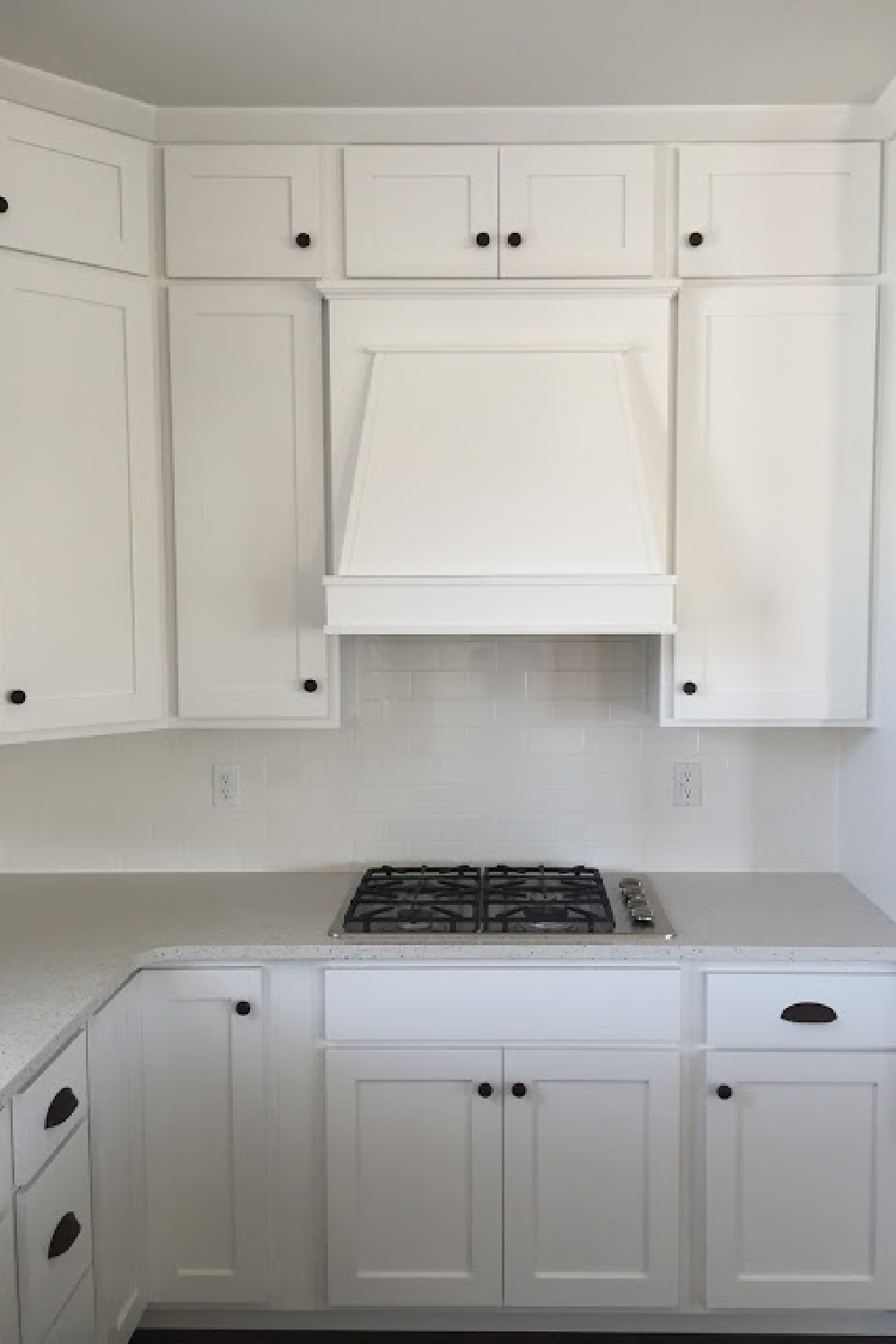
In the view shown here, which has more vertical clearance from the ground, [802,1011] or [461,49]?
[461,49]

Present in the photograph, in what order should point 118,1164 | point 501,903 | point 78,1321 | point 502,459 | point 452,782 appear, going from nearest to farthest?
1. point 78,1321
2. point 118,1164
3. point 502,459
4. point 501,903
5. point 452,782

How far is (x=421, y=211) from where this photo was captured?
242 cm

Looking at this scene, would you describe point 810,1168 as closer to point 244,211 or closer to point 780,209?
point 780,209

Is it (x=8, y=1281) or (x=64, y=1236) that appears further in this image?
(x=64, y=1236)

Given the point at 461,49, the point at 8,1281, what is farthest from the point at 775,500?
the point at 8,1281

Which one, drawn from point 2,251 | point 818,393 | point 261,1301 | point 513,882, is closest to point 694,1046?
point 513,882

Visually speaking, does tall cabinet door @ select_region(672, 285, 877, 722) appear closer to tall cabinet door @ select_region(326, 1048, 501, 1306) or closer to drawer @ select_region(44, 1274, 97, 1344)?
tall cabinet door @ select_region(326, 1048, 501, 1306)

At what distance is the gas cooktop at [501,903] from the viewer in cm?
230

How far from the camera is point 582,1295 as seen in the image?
227 cm

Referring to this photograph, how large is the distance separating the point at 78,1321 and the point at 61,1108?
422 mm

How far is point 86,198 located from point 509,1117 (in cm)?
215

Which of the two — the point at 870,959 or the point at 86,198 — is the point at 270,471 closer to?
the point at 86,198

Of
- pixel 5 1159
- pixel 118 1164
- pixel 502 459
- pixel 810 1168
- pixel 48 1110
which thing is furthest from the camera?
pixel 502 459

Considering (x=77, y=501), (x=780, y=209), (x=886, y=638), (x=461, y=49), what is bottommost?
(x=886, y=638)
